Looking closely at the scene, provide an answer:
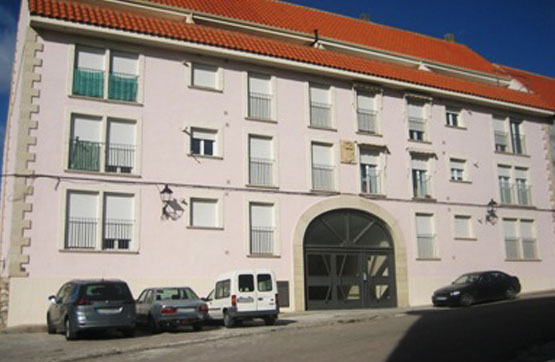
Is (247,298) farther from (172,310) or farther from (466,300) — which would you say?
(466,300)

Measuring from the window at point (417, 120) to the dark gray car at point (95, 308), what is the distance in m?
17.5

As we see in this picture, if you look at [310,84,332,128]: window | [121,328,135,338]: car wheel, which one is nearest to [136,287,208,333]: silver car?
[121,328,135,338]: car wheel

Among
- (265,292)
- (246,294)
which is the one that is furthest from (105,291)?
(265,292)

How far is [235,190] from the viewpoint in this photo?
23.6 meters

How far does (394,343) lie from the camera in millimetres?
12188

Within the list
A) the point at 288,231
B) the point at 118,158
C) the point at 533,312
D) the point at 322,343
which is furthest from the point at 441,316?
the point at 118,158

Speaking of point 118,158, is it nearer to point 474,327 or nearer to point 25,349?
point 25,349

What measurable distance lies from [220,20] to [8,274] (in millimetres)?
15283

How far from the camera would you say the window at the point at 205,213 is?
22703 mm

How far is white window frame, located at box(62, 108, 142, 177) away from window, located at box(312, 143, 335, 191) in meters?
7.60

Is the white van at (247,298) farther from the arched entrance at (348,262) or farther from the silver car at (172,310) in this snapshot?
the arched entrance at (348,262)

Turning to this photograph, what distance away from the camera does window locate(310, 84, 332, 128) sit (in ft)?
A: 86.4

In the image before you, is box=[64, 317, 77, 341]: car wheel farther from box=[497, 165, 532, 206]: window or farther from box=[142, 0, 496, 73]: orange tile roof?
box=[497, 165, 532, 206]: window

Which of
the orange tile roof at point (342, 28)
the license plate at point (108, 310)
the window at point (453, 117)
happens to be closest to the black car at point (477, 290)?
the window at point (453, 117)
